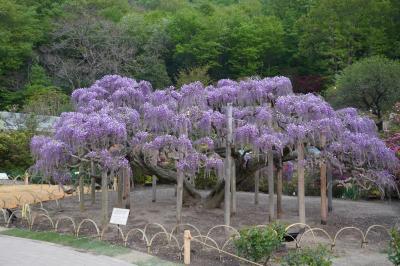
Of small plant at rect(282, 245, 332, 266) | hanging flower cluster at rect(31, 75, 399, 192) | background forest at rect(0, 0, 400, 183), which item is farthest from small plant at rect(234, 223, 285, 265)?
background forest at rect(0, 0, 400, 183)

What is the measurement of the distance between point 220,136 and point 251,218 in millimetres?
3132

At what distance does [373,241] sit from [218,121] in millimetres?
5711

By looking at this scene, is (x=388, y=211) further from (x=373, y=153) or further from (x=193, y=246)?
(x=193, y=246)

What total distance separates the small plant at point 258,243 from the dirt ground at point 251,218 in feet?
2.11

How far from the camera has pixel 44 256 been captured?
42.4ft

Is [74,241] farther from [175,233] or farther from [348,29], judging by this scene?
[348,29]

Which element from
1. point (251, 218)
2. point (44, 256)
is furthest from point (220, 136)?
point (44, 256)

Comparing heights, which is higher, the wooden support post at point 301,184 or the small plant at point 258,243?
the wooden support post at point 301,184

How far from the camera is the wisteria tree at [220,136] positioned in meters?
15.6

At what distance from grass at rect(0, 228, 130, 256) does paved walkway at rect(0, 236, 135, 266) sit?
0.36 m

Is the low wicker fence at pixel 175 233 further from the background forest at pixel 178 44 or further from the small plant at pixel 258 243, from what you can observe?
the background forest at pixel 178 44

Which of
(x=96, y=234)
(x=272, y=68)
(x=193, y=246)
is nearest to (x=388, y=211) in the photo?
(x=193, y=246)

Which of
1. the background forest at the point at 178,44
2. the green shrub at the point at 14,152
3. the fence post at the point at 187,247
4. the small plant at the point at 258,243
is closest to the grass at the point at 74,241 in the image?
the fence post at the point at 187,247

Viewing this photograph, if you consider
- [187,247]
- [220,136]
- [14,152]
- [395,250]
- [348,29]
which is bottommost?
[187,247]
